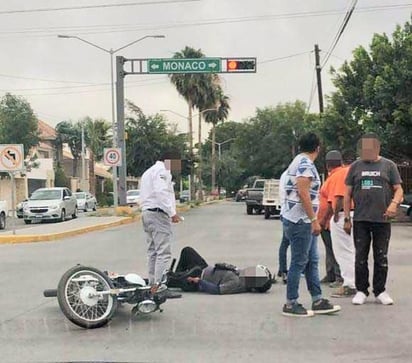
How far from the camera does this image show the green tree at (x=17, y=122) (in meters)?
47.4

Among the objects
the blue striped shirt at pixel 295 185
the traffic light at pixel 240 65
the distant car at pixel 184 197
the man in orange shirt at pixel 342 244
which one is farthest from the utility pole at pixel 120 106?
the distant car at pixel 184 197

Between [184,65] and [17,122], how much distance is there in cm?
2347

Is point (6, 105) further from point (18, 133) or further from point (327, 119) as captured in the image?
point (327, 119)

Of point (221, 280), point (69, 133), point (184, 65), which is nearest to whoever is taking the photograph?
point (221, 280)

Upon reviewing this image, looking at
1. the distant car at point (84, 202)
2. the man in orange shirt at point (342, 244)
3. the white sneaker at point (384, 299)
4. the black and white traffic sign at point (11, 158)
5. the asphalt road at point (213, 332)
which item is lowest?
the distant car at point (84, 202)

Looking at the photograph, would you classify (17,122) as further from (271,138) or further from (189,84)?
(271,138)

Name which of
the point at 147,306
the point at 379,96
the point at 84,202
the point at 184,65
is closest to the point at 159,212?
the point at 147,306

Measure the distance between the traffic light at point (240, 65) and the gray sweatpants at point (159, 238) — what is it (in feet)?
67.7

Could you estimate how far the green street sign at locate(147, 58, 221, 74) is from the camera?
91.6ft

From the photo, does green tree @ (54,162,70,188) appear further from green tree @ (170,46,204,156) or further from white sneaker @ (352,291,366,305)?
white sneaker @ (352,291,366,305)

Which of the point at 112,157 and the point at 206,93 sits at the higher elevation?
the point at 206,93

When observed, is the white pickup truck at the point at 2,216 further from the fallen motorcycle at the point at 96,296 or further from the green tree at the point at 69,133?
the green tree at the point at 69,133

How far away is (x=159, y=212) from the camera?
25.3 feet

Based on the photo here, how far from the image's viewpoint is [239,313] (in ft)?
24.1
